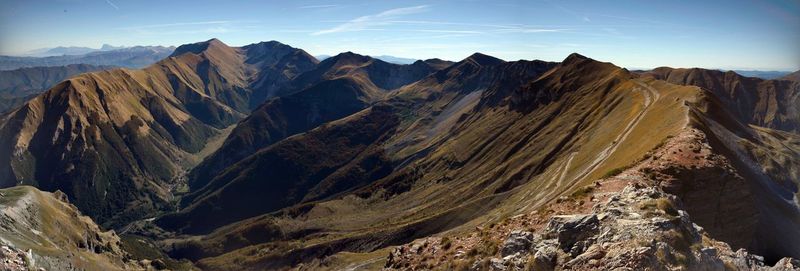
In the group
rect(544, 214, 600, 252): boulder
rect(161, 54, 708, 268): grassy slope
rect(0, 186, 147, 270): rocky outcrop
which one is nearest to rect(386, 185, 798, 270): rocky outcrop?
rect(544, 214, 600, 252): boulder

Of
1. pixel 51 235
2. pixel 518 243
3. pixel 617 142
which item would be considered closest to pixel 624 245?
pixel 518 243

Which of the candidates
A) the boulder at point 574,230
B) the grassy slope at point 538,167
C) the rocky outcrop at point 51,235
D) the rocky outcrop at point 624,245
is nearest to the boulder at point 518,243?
the rocky outcrop at point 624,245

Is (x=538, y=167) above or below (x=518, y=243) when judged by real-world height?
below

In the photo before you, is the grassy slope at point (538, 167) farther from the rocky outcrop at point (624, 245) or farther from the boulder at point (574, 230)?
the boulder at point (574, 230)

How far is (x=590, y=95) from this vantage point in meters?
186

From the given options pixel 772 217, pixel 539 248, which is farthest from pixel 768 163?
pixel 539 248

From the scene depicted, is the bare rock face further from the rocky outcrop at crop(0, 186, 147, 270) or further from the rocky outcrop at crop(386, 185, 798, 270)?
the rocky outcrop at crop(0, 186, 147, 270)

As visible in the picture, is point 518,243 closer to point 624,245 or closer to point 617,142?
point 624,245

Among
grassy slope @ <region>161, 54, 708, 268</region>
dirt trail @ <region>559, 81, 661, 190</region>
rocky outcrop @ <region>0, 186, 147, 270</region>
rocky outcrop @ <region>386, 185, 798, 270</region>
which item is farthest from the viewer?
grassy slope @ <region>161, 54, 708, 268</region>

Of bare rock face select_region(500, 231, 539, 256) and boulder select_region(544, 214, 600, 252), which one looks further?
bare rock face select_region(500, 231, 539, 256)

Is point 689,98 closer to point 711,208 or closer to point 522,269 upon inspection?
point 711,208

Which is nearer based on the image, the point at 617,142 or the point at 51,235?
the point at 617,142

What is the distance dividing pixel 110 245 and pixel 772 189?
669ft

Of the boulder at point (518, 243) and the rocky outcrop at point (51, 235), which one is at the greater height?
the boulder at point (518, 243)
